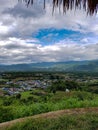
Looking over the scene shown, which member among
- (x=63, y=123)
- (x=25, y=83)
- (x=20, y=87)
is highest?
(x=63, y=123)

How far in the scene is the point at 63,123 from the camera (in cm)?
761

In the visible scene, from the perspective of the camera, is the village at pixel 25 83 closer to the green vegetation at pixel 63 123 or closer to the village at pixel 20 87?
the village at pixel 20 87

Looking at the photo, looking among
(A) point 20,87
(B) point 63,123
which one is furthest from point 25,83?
(B) point 63,123

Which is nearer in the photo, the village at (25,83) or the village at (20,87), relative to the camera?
the village at (20,87)

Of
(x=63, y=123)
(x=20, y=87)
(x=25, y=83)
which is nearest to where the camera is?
(x=63, y=123)

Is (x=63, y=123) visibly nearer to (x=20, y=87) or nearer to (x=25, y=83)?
(x=20, y=87)

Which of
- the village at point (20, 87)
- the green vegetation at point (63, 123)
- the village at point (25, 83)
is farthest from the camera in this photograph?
the village at point (25, 83)

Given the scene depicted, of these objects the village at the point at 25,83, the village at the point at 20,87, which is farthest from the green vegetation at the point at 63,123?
the village at the point at 20,87

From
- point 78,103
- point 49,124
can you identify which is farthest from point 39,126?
point 78,103

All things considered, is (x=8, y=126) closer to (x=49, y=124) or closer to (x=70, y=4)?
(x=49, y=124)

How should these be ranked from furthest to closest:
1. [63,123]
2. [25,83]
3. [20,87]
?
[25,83], [20,87], [63,123]

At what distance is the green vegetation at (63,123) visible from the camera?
7.35 metres

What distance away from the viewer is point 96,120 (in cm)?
768

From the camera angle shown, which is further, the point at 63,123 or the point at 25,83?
the point at 25,83
